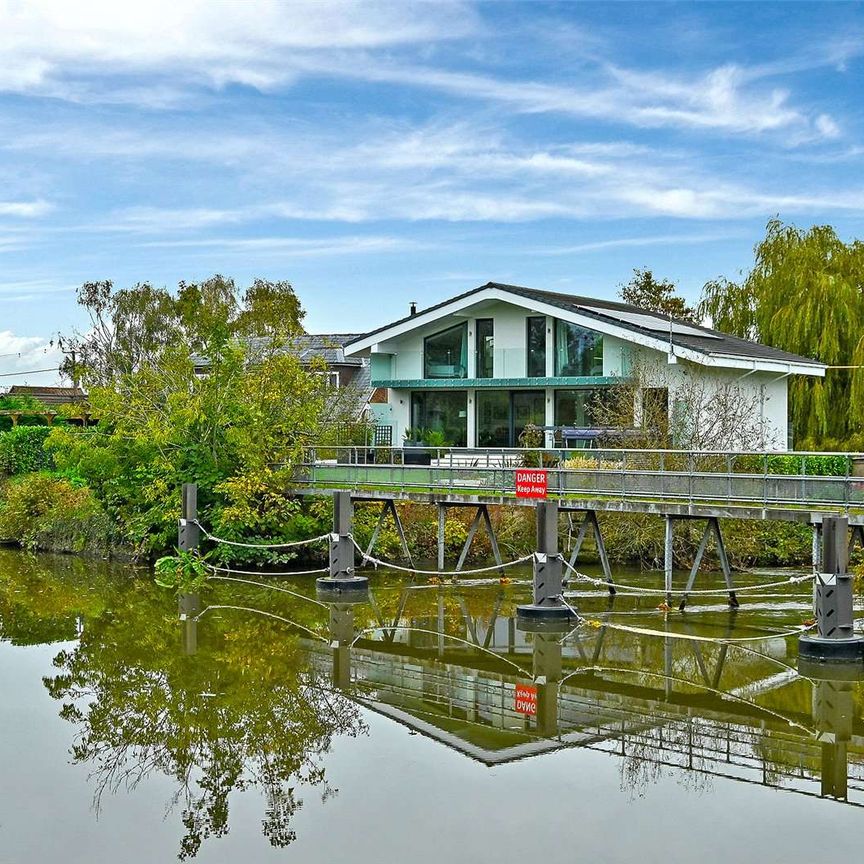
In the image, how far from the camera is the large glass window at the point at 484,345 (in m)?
37.2

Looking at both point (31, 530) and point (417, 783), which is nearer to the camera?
point (417, 783)

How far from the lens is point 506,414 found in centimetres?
3731

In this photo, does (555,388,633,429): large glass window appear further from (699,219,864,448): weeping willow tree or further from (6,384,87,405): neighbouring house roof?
(6,384,87,405): neighbouring house roof

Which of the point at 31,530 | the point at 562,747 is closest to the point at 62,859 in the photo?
the point at 562,747

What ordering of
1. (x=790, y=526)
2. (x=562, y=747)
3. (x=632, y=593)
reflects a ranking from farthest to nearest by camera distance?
1. (x=790, y=526)
2. (x=632, y=593)
3. (x=562, y=747)

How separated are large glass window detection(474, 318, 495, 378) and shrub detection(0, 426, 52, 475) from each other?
1562cm

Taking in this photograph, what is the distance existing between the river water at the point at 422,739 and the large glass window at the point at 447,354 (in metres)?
15.6

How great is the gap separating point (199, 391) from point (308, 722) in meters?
16.6

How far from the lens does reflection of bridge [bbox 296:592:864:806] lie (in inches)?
527

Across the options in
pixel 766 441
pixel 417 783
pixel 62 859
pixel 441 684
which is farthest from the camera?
pixel 766 441

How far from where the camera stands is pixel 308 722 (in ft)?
49.1

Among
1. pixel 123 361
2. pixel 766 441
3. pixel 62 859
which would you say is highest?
pixel 123 361

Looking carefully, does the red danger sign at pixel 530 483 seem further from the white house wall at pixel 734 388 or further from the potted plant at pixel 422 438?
the potted plant at pixel 422 438

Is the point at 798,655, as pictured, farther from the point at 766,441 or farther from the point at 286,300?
the point at 286,300
